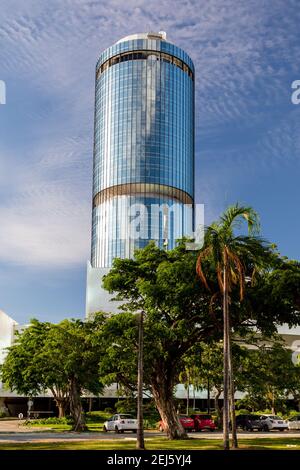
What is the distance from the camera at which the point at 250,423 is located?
61.4 m

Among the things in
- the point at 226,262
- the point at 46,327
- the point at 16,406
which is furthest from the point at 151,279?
the point at 16,406

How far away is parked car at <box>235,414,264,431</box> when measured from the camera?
201ft

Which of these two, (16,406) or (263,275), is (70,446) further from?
(16,406)

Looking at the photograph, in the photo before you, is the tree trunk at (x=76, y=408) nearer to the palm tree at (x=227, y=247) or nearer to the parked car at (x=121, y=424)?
the parked car at (x=121, y=424)

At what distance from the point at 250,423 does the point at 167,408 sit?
19601 millimetres

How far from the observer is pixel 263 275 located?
135 ft

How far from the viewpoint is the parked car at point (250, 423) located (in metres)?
61.2

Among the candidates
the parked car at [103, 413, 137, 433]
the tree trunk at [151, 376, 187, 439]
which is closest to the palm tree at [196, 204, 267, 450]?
the tree trunk at [151, 376, 187, 439]

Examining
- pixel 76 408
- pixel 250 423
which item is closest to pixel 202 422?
pixel 250 423

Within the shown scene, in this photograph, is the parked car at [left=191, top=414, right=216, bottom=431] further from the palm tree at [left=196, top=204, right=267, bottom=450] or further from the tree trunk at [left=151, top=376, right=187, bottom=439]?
the palm tree at [left=196, top=204, right=267, bottom=450]

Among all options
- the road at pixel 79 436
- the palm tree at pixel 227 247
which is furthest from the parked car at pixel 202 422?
the palm tree at pixel 227 247

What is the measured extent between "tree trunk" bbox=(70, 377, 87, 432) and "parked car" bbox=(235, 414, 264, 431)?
15.2 metres

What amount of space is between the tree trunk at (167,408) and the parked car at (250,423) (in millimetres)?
18959

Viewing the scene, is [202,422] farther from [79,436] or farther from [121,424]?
[79,436]
